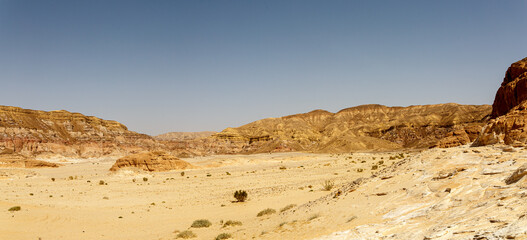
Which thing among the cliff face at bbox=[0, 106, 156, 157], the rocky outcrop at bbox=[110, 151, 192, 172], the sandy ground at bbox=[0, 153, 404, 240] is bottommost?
the sandy ground at bbox=[0, 153, 404, 240]

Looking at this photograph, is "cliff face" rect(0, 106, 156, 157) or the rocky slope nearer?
the rocky slope

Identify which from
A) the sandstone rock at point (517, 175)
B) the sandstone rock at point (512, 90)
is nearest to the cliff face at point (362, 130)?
the sandstone rock at point (512, 90)

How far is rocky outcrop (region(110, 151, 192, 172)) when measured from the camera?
1852 inches

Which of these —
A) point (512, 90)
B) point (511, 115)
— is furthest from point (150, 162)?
point (511, 115)

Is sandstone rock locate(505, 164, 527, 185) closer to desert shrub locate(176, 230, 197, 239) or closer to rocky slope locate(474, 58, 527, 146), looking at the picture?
rocky slope locate(474, 58, 527, 146)

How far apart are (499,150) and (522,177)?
4.20m

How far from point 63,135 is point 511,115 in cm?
11620

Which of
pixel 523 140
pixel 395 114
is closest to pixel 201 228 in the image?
pixel 523 140

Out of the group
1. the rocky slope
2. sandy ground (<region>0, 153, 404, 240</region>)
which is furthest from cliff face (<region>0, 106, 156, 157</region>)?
the rocky slope

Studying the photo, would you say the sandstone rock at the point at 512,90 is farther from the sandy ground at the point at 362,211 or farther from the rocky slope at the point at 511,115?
the sandy ground at the point at 362,211

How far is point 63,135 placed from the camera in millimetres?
104000

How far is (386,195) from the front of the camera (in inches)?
419

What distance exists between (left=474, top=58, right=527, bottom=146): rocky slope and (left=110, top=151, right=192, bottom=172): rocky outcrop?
137 feet

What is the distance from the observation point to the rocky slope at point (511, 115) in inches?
472
